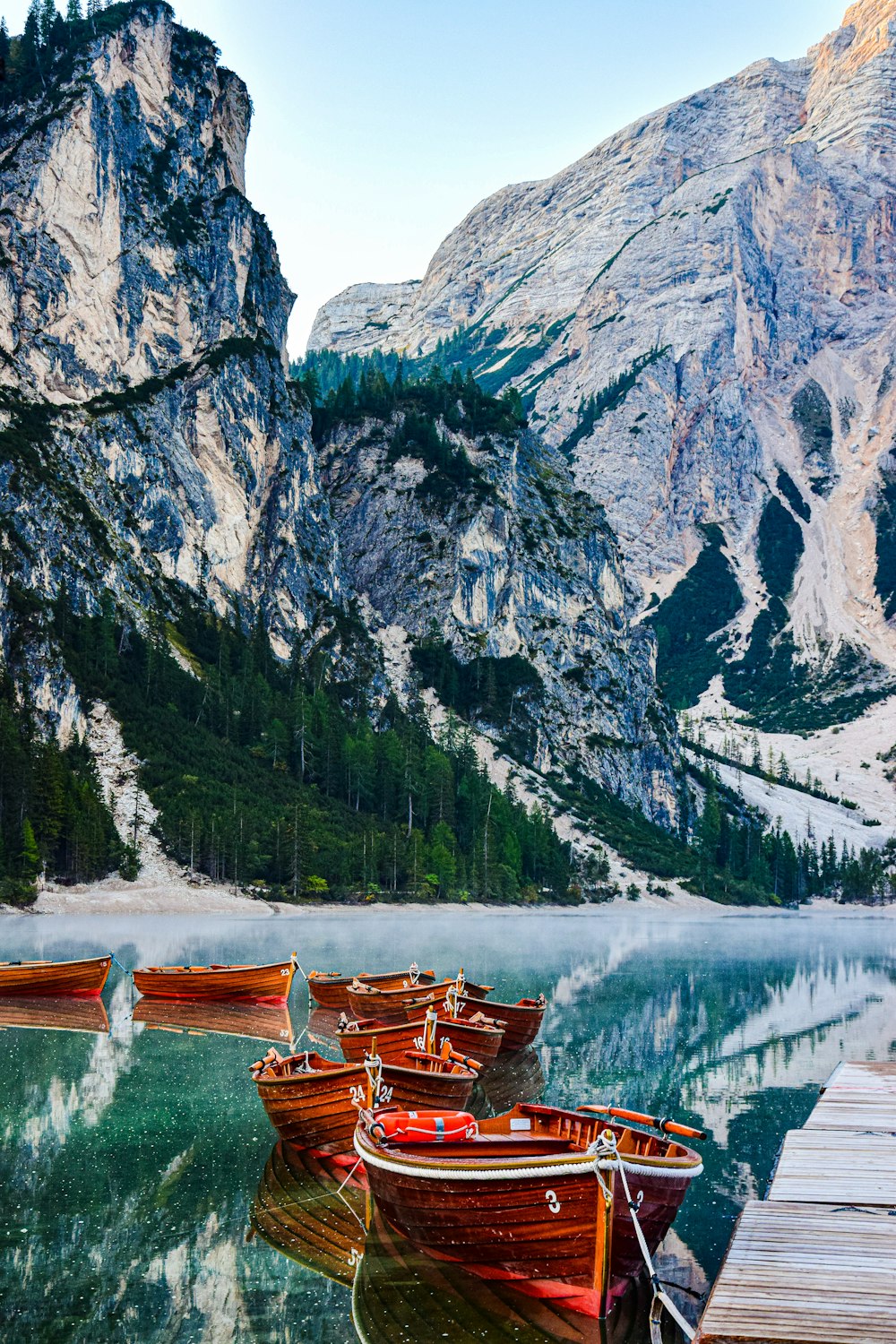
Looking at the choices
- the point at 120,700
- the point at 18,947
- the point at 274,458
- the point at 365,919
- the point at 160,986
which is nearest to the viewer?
the point at 160,986

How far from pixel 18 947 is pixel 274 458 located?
13229 centimetres

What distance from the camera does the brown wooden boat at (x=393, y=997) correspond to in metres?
42.3

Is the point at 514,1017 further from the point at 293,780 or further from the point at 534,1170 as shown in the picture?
the point at 293,780

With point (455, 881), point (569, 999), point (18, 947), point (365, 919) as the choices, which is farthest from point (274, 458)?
point (569, 999)

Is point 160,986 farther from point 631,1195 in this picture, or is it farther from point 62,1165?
point 631,1195

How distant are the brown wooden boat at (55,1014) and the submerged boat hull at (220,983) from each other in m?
2.43

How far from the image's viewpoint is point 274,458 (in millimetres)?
190250

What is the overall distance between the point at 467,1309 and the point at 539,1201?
2036 millimetres

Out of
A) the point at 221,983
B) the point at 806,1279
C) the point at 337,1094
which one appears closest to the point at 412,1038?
the point at 337,1094

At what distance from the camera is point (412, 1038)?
33.5 meters

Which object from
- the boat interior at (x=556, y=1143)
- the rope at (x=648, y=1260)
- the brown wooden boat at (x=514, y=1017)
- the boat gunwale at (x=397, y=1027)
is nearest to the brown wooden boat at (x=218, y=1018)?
the brown wooden boat at (x=514, y=1017)

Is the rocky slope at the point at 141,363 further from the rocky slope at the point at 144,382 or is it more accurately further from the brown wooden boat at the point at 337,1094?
the brown wooden boat at the point at 337,1094

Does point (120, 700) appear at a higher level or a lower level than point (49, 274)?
lower

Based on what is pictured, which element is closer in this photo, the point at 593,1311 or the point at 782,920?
the point at 593,1311
